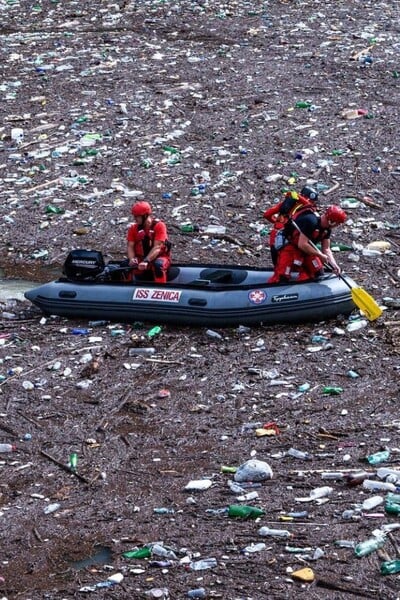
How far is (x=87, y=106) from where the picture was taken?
47.4 feet

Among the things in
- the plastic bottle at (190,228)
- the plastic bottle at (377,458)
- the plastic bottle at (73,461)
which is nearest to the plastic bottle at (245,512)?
the plastic bottle at (377,458)

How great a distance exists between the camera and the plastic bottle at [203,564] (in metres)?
5.67

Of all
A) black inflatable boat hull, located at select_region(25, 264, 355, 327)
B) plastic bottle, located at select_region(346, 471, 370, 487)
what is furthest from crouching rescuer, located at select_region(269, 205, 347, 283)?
plastic bottle, located at select_region(346, 471, 370, 487)

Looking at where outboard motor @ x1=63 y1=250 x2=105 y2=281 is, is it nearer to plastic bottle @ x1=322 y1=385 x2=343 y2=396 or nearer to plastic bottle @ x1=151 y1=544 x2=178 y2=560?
plastic bottle @ x1=322 y1=385 x2=343 y2=396

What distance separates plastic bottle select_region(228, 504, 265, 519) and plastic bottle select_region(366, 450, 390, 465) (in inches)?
33.3

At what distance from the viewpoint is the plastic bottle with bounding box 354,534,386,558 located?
5636 mm

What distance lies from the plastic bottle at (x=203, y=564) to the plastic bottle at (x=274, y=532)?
1.13ft

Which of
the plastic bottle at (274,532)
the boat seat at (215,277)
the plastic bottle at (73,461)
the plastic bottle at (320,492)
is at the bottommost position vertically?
the boat seat at (215,277)

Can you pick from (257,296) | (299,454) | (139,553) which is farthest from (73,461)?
(257,296)

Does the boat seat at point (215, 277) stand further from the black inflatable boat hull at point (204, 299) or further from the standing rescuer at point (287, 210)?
the standing rescuer at point (287, 210)

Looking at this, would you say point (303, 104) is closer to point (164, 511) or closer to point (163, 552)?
point (164, 511)

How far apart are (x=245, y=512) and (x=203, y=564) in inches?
21.8

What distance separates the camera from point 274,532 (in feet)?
19.5

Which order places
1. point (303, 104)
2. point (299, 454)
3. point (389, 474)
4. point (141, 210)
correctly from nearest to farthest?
point (389, 474), point (299, 454), point (141, 210), point (303, 104)
